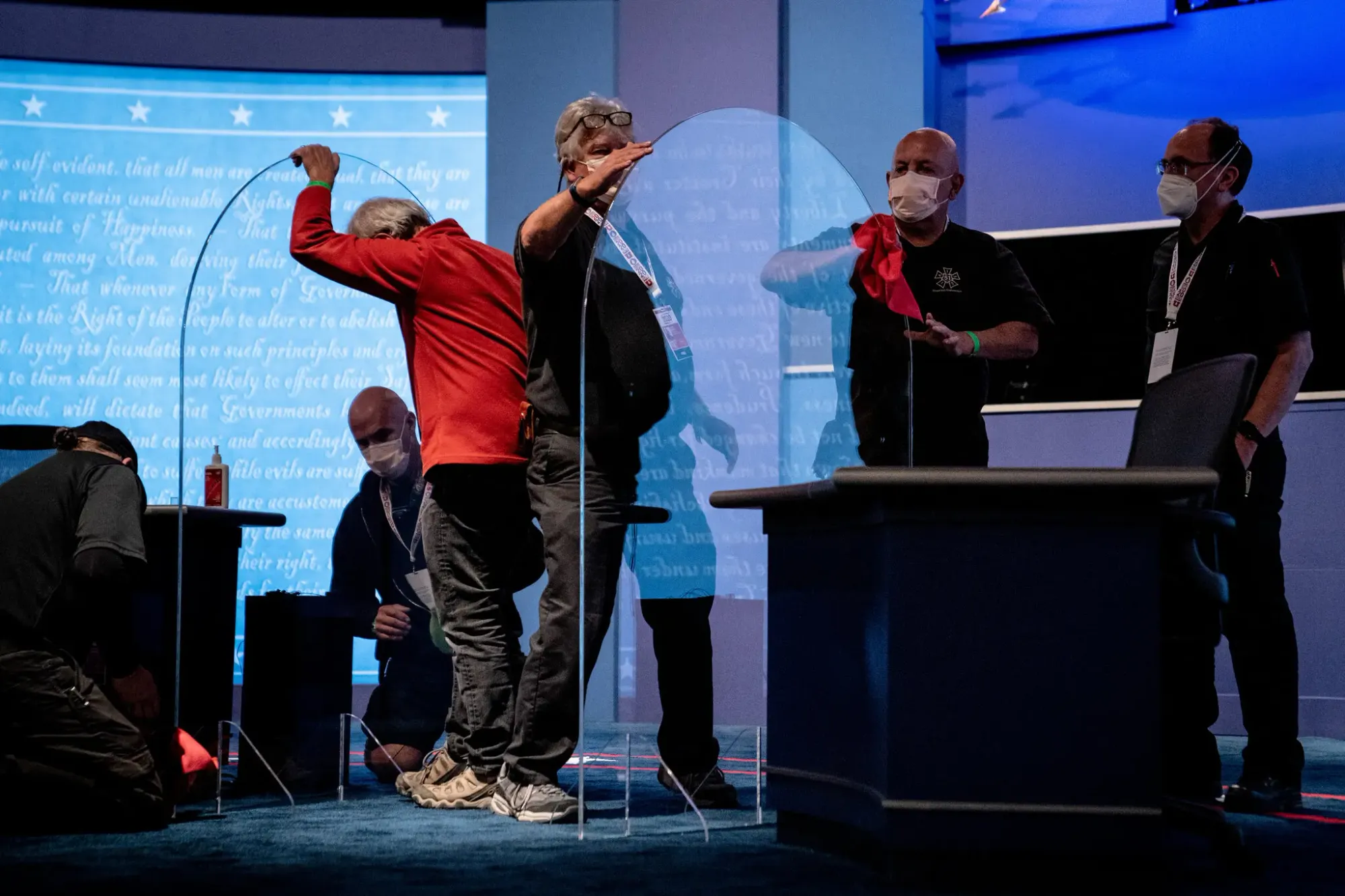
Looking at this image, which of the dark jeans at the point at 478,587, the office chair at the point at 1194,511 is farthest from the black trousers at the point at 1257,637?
the dark jeans at the point at 478,587

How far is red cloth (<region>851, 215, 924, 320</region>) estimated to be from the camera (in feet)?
9.91

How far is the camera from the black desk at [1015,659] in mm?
2037

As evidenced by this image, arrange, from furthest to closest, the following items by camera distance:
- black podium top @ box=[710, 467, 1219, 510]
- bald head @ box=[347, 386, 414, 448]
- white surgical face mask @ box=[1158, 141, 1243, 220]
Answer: bald head @ box=[347, 386, 414, 448] → white surgical face mask @ box=[1158, 141, 1243, 220] → black podium top @ box=[710, 467, 1219, 510]

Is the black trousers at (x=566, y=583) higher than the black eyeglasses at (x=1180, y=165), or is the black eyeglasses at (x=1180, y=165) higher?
the black eyeglasses at (x=1180, y=165)

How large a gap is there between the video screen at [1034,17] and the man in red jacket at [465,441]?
3133mm

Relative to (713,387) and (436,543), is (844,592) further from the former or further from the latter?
(436,543)

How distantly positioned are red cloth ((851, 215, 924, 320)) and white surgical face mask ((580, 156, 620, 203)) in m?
0.61

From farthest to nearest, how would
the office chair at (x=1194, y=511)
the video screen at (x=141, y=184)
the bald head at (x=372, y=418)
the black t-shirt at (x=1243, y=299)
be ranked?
the video screen at (x=141, y=184) → the bald head at (x=372, y=418) → the black t-shirt at (x=1243, y=299) → the office chair at (x=1194, y=511)

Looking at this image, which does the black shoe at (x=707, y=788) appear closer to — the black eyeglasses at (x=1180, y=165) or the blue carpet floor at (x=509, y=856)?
the blue carpet floor at (x=509, y=856)

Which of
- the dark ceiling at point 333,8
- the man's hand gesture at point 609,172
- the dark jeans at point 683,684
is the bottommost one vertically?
the dark jeans at point 683,684

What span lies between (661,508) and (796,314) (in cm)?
55

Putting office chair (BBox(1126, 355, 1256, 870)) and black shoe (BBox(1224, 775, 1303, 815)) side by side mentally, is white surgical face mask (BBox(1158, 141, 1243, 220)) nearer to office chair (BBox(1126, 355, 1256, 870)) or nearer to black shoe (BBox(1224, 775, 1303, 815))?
office chair (BBox(1126, 355, 1256, 870))

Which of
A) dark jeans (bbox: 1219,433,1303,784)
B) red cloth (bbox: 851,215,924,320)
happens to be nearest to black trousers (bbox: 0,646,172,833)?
red cloth (bbox: 851,215,924,320)

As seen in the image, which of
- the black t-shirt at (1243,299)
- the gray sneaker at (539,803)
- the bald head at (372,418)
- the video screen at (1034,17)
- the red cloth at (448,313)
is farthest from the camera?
the video screen at (1034,17)
